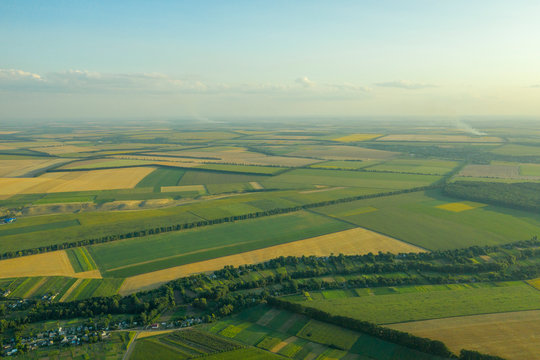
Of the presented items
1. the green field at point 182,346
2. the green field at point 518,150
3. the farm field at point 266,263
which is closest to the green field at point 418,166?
the farm field at point 266,263

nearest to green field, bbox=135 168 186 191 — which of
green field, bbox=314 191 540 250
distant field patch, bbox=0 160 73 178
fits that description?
distant field patch, bbox=0 160 73 178

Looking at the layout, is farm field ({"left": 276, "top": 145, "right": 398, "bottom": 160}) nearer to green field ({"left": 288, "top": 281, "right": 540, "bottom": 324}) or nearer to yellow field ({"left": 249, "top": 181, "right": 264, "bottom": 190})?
yellow field ({"left": 249, "top": 181, "right": 264, "bottom": 190})

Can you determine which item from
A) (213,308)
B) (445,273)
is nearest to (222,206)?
(213,308)

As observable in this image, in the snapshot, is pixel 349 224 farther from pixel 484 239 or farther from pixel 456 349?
pixel 456 349

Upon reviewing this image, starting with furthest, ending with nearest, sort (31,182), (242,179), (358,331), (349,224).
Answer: (242,179), (31,182), (349,224), (358,331)

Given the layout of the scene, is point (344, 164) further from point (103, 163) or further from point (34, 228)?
point (34, 228)

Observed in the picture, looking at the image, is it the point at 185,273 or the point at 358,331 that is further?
the point at 185,273

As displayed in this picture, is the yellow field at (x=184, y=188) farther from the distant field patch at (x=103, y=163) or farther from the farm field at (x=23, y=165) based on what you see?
the farm field at (x=23, y=165)
